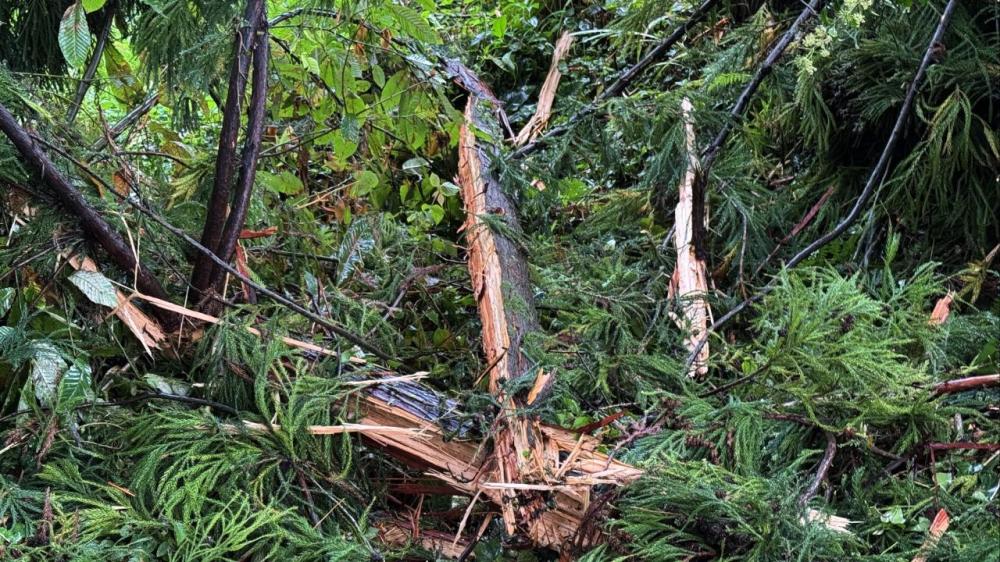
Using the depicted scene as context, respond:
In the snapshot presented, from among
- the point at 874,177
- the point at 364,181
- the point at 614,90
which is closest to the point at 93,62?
the point at 364,181

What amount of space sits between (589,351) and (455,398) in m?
0.34

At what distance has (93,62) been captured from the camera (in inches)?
84.7

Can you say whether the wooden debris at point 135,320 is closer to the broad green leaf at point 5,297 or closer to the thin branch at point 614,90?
the broad green leaf at point 5,297

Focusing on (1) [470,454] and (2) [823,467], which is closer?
(2) [823,467]

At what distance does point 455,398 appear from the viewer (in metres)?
1.97

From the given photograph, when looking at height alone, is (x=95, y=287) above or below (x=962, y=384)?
above

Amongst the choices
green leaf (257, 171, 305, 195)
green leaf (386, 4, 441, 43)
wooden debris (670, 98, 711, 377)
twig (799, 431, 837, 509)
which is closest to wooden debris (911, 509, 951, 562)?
twig (799, 431, 837, 509)

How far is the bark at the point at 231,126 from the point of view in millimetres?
1894

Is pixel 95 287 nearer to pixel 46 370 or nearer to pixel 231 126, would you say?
pixel 46 370

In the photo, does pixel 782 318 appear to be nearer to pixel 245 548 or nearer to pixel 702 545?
pixel 702 545

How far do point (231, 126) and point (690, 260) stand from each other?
4.45 ft

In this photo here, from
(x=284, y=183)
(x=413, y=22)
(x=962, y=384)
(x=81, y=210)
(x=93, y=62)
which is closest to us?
(x=962, y=384)

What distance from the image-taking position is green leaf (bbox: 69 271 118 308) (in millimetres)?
1778

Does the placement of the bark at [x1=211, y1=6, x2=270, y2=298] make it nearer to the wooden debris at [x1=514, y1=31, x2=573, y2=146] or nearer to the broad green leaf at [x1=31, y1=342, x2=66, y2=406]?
the broad green leaf at [x1=31, y1=342, x2=66, y2=406]
